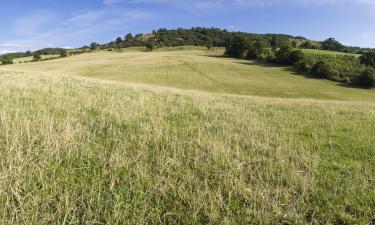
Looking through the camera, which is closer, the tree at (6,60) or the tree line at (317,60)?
the tree line at (317,60)

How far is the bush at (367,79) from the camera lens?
75625 mm

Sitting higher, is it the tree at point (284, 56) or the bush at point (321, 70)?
the tree at point (284, 56)

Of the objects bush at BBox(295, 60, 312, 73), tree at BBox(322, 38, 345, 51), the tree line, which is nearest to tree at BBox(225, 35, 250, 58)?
the tree line

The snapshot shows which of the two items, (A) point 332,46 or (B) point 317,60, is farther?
(A) point 332,46

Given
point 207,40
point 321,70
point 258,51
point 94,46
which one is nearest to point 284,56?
point 258,51

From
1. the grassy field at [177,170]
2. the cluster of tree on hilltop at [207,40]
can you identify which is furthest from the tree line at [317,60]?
the grassy field at [177,170]

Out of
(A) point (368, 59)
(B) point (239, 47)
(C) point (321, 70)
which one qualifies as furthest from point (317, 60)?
(B) point (239, 47)

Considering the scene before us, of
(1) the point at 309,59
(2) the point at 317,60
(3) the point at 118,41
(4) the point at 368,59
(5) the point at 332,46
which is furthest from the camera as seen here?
(3) the point at 118,41

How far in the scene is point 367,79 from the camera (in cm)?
7619

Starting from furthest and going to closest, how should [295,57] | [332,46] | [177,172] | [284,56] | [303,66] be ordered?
[332,46]
[284,56]
[295,57]
[303,66]
[177,172]

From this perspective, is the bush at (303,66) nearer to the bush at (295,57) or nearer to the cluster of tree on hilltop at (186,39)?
the bush at (295,57)

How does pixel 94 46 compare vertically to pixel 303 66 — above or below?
→ above

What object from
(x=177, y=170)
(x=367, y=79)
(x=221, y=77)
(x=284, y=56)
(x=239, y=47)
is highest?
(x=239, y=47)

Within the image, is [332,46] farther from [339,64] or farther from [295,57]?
[295,57]
